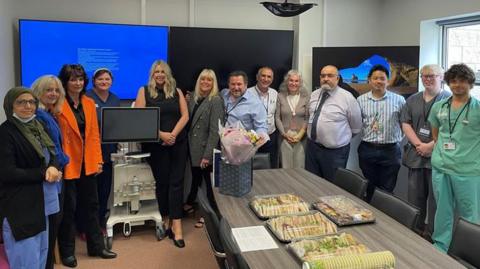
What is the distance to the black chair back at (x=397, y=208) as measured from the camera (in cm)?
219

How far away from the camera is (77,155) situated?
3.01m

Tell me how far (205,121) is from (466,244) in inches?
94.7

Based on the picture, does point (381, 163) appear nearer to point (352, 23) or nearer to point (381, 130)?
point (381, 130)

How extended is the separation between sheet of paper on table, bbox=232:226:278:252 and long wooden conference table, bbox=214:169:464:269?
38 mm

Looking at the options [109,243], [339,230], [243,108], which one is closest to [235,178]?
[339,230]

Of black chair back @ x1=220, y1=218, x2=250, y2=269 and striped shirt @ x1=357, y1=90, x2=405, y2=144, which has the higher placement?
striped shirt @ x1=357, y1=90, x2=405, y2=144

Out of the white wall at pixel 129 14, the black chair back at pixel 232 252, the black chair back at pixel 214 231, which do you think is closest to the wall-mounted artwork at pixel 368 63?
the white wall at pixel 129 14

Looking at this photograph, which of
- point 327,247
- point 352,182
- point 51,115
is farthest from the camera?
point 352,182

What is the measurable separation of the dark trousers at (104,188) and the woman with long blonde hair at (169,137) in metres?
0.44

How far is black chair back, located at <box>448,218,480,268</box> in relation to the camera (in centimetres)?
185

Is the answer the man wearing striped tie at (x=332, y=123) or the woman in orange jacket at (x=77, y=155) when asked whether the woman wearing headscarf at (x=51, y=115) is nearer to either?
the woman in orange jacket at (x=77, y=155)

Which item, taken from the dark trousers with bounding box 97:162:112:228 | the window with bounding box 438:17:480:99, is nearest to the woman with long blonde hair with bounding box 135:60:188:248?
the dark trousers with bounding box 97:162:112:228

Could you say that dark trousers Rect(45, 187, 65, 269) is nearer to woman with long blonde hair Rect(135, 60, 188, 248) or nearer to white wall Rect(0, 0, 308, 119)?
woman with long blonde hair Rect(135, 60, 188, 248)

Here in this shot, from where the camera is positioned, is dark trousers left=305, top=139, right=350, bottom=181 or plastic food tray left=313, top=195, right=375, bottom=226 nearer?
plastic food tray left=313, top=195, right=375, bottom=226
